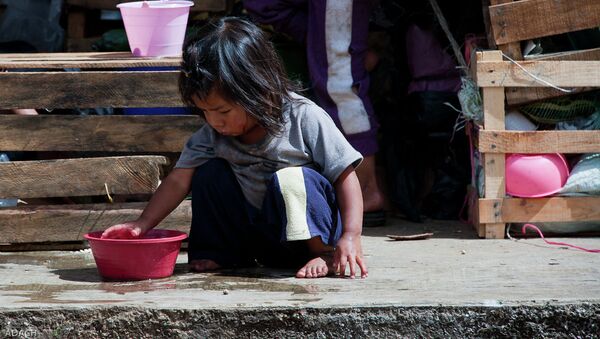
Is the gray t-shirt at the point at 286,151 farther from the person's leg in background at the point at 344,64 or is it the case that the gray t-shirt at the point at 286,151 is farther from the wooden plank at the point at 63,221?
the person's leg in background at the point at 344,64

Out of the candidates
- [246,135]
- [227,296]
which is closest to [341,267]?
[227,296]

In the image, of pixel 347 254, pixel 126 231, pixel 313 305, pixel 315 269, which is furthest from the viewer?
pixel 126 231

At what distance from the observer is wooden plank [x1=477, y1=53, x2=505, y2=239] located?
412cm

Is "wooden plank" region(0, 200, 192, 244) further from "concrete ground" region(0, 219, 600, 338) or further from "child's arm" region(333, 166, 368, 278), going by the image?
"child's arm" region(333, 166, 368, 278)

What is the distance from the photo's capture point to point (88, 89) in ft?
13.2

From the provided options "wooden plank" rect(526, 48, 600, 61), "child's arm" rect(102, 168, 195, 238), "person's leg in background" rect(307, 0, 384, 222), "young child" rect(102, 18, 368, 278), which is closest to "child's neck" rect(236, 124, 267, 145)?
"young child" rect(102, 18, 368, 278)

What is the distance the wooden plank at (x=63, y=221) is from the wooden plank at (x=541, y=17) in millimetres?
1484

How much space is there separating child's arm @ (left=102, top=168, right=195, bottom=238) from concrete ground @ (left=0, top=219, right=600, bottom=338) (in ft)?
0.61

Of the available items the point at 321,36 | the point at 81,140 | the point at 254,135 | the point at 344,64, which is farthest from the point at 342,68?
the point at 81,140

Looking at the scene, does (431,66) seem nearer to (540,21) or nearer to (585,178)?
(540,21)

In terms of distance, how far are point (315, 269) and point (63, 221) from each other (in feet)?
3.88

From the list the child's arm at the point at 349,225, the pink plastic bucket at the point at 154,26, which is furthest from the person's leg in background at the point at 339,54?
the child's arm at the point at 349,225

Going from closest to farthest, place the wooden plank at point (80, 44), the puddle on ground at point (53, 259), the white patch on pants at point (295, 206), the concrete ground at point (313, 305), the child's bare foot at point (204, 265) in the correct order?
the concrete ground at point (313, 305)
the white patch on pants at point (295, 206)
the child's bare foot at point (204, 265)
the puddle on ground at point (53, 259)
the wooden plank at point (80, 44)

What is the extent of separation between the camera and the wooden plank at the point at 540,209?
4129mm
